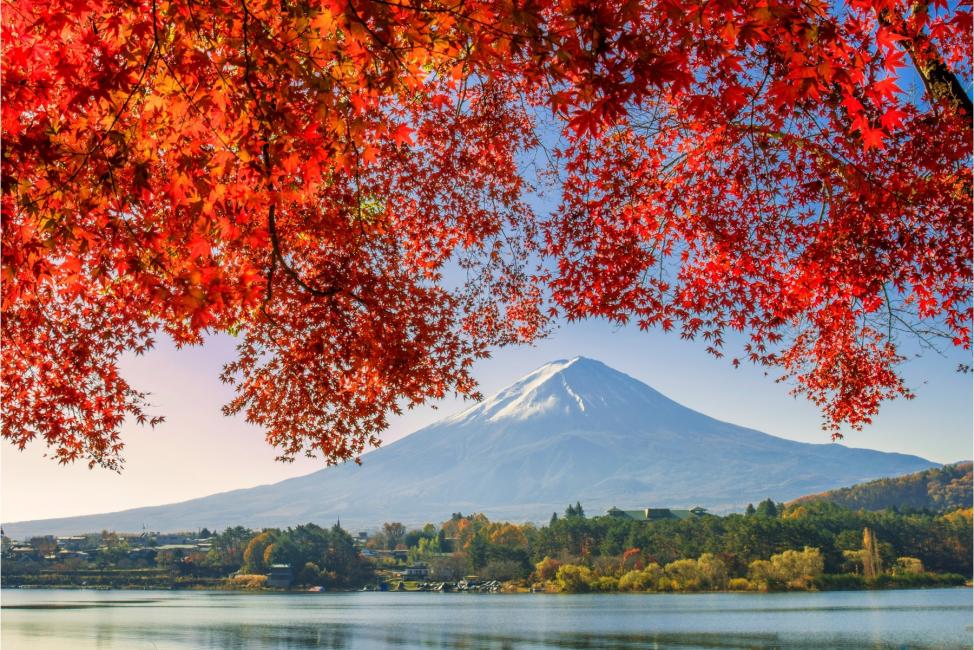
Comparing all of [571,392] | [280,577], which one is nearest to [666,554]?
[280,577]

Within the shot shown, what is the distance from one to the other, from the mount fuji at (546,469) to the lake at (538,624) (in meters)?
82.6

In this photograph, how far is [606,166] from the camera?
780cm

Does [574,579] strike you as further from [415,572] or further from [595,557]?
[415,572]

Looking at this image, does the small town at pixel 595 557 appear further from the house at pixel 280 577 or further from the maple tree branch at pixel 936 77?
the maple tree branch at pixel 936 77

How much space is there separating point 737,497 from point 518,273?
147 meters

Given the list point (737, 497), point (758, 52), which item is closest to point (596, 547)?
point (758, 52)

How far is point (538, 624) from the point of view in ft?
109

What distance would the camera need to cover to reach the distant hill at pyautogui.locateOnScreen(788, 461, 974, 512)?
6819cm

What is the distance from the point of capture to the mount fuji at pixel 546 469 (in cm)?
13550

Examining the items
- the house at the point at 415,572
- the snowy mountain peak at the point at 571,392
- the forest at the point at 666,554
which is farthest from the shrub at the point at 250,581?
the snowy mountain peak at the point at 571,392

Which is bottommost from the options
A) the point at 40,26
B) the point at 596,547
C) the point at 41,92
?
the point at 596,547

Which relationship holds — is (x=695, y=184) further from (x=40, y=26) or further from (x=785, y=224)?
(x=40, y=26)

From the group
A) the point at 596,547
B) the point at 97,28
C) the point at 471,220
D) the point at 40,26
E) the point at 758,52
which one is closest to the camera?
the point at 40,26

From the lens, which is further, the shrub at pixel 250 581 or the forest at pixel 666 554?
the shrub at pixel 250 581
